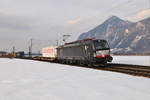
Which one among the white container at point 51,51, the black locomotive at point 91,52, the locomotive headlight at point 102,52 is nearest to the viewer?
the black locomotive at point 91,52

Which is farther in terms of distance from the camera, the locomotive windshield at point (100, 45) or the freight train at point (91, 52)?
the locomotive windshield at point (100, 45)

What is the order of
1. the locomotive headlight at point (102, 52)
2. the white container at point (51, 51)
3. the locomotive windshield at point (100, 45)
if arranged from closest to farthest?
the locomotive headlight at point (102, 52) < the locomotive windshield at point (100, 45) < the white container at point (51, 51)

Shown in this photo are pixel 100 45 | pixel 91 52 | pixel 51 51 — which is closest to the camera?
pixel 91 52

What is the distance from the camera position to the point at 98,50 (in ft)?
76.1

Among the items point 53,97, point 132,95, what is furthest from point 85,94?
point 132,95

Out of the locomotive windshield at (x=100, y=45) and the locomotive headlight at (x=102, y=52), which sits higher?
the locomotive windshield at (x=100, y=45)

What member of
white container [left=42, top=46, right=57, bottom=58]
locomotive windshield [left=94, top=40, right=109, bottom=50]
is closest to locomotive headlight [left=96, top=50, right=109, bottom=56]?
locomotive windshield [left=94, top=40, right=109, bottom=50]

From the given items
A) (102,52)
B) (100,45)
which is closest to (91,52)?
(102,52)

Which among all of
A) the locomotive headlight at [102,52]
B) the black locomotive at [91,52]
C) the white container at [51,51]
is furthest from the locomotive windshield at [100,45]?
the white container at [51,51]

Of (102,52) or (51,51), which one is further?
(51,51)

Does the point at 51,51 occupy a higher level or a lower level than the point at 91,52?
higher

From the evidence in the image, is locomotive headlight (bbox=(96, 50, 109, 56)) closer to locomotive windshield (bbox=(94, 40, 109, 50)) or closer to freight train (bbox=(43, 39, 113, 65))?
freight train (bbox=(43, 39, 113, 65))

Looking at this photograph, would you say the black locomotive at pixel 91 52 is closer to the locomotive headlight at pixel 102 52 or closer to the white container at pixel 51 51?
the locomotive headlight at pixel 102 52

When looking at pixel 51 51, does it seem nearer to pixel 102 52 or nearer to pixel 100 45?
pixel 100 45
